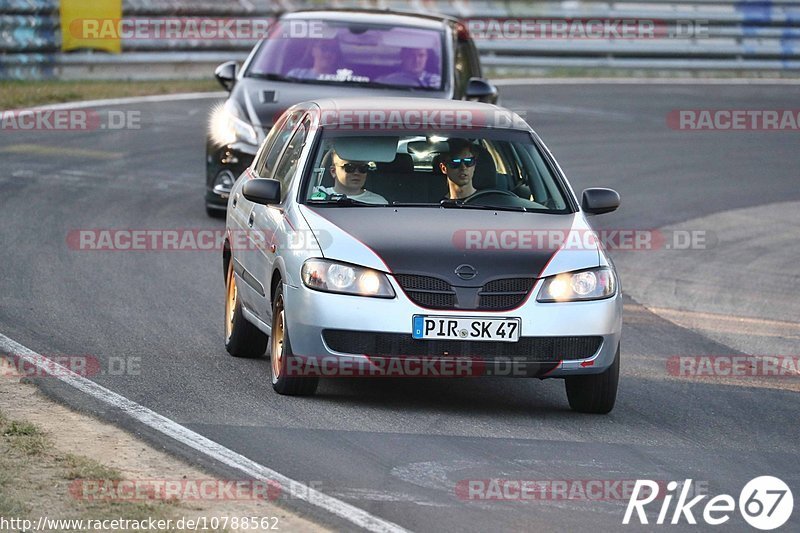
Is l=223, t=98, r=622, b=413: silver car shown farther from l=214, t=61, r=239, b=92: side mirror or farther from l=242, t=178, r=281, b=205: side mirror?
l=214, t=61, r=239, b=92: side mirror

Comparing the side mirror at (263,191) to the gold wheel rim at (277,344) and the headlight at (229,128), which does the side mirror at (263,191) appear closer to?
the gold wheel rim at (277,344)

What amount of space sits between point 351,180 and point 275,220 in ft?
1.58

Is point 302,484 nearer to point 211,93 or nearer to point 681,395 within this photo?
point 681,395

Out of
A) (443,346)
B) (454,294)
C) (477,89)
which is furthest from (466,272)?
(477,89)

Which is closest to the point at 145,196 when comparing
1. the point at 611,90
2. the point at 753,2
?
the point at 611,90

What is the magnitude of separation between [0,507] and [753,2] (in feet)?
90.8

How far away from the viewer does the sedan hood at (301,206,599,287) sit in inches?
340

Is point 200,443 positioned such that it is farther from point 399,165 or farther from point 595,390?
point 399,165

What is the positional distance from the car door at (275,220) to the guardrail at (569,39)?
16.1 m

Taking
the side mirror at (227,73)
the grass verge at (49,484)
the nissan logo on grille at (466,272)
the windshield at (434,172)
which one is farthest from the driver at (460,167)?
the side mirror at (227,73)

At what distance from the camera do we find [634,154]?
22000 millimetres

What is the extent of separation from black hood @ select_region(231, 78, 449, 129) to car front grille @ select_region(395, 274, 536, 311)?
666 centimetres

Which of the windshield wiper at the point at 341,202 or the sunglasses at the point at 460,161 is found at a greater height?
the sunglasses at the point at 460,161

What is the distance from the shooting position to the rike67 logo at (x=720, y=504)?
6961mm
